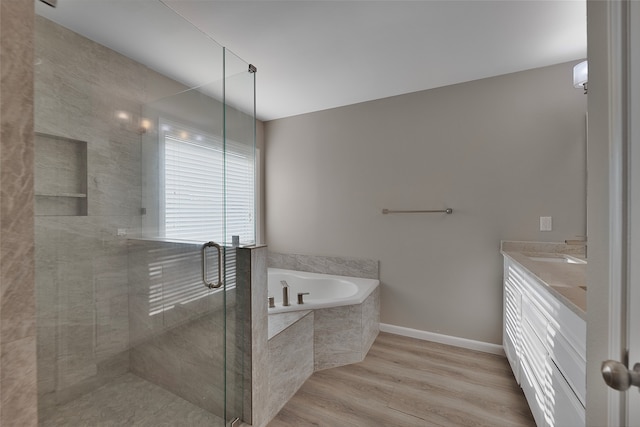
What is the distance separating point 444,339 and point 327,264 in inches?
52.2

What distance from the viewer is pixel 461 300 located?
238cm

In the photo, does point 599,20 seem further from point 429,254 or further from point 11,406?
point 429,254

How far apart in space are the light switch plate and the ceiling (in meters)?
1.21

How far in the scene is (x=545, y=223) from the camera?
211 centimetres

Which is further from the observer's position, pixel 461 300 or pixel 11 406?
pixel 461 300

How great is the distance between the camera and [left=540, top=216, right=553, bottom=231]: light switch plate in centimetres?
210

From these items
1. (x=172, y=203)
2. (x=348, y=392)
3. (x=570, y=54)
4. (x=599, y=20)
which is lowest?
(x=348, y=392)

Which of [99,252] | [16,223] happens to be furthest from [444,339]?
[16,223]

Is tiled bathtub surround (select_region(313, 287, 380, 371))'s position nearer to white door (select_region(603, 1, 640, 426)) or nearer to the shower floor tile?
the shower floor tile

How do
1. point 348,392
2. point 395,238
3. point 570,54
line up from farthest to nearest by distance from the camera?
point 395,238, point 570,54, point 348,392

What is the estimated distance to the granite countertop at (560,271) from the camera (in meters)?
0.91

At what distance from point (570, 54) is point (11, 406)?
3.12 m

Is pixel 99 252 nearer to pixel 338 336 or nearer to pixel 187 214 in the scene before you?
pixel 187 214

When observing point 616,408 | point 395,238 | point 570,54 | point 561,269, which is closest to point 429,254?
point 395,238
